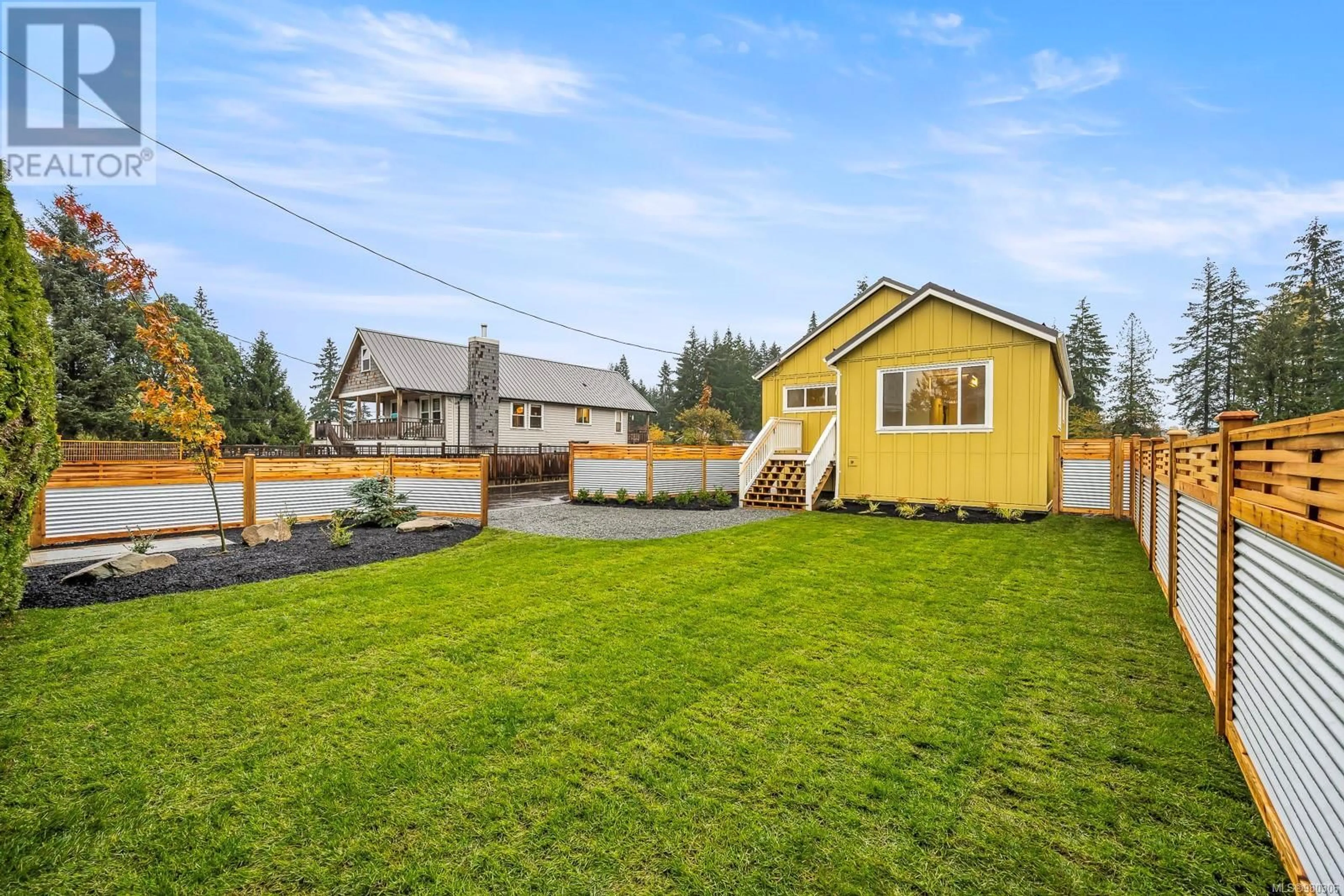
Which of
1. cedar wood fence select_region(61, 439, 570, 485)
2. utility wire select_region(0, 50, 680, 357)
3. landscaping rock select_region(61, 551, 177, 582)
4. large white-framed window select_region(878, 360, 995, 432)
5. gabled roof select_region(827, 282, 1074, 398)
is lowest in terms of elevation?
landscaping rock select_region(61, 551, 177, 582)

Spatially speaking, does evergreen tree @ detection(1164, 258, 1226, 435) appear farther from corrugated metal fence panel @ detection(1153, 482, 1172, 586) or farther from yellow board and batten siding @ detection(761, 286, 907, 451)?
corrugated metal fence panel @ detection(1153, 482, 1172, 586)

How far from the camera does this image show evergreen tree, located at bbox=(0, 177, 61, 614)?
3.92 m

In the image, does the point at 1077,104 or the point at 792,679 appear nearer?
the point at 792,679

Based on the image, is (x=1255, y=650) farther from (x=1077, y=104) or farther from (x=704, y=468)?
(x=1077, y=104)

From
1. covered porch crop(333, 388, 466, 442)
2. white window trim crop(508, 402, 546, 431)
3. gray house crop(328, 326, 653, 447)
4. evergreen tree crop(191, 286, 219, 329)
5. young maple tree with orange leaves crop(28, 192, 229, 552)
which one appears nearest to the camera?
young maple tree with orange leaves crop(28, 192, 229, 552)

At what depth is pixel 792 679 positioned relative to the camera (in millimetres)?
3316

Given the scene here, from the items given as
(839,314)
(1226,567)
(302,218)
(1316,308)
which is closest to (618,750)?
(1226,567)

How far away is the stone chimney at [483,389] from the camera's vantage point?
20734mm

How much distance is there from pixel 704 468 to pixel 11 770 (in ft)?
40.0

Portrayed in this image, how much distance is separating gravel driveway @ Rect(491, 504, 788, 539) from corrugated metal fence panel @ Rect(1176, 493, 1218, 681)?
602cm

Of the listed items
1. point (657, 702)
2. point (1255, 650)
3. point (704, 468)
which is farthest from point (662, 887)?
point (704, 468)

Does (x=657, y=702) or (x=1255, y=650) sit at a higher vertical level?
(x=1255, y=650)

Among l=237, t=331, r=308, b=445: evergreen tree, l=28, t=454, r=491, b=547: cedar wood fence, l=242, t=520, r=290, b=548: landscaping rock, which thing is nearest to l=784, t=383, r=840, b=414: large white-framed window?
l=28, t=454, r=491, b=547: cedar wood fence

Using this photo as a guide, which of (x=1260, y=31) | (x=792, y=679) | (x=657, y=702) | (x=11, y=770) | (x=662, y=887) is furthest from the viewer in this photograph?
(x=1260, y=31)
